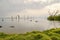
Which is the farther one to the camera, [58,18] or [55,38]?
[58,18]

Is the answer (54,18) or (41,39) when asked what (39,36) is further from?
(54,18)

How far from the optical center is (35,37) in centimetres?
1931

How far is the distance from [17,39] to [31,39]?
1715 millimetres

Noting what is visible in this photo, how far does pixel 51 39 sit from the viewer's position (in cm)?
1891

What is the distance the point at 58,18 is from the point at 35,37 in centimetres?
8745

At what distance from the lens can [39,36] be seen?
1991cm

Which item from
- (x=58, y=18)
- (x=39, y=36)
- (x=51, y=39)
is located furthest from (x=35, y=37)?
(x=58, y=18)

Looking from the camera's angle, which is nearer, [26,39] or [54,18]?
[26,39]

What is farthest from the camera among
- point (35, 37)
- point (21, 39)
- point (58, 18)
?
point (58, 18)

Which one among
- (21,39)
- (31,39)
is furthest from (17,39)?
(31,39)

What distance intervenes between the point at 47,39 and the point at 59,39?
1.73 meters

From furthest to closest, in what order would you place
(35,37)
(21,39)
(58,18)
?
(58,18) → (35,37) → (21,39)

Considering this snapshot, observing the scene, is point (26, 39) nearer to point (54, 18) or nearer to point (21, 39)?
point (21, 39)

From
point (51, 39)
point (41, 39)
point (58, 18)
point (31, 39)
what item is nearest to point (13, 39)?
point (31, 39)
